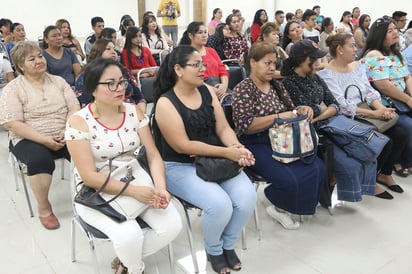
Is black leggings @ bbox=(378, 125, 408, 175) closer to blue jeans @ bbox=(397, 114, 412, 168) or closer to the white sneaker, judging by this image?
blue jeans @ bbox=(397, 114, 412, 168)

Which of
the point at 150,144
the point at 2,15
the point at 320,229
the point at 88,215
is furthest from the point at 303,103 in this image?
the point at 2,15

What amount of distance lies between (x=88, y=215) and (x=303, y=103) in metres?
1.51

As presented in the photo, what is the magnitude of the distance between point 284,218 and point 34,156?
5.23 ft

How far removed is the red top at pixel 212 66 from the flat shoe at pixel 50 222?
1.87 m

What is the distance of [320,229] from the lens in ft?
7.57

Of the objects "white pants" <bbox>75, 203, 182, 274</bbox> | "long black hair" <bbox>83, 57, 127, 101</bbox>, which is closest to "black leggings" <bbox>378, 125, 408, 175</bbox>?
"white pants" <bbox>75, 203, 182, 274</bbox>

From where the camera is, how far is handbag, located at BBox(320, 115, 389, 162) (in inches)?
91.1

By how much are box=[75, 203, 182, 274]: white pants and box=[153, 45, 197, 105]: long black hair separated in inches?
26.1

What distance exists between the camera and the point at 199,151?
1.91m

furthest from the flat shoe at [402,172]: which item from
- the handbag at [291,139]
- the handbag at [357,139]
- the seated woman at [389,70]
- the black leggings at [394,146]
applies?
the handbag at [291,139]

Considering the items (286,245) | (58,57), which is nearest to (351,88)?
(286,245)

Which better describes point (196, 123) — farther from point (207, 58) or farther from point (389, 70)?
point (389, 70)

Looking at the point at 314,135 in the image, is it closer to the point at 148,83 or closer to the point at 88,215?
the point at 88,215

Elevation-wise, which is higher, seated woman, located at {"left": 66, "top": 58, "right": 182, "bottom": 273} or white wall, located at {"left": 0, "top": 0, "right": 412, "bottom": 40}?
white wall, located at {"left": 0, "top": 0, "right": 412, "bottom": 40}
